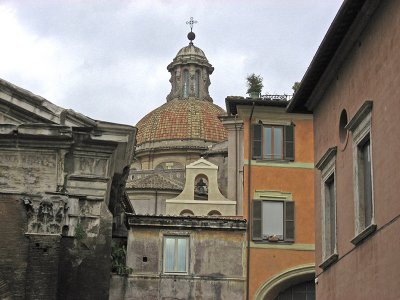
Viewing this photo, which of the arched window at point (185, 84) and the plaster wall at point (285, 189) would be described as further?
the arched window at point (185, 84)

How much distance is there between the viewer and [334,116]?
56.1 feet

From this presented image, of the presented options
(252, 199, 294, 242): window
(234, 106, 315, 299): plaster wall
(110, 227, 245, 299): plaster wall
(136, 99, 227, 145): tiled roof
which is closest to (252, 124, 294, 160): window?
(234, 106, 315, 299): plaster wall

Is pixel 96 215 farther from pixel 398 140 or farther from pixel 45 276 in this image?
pixel 398 140

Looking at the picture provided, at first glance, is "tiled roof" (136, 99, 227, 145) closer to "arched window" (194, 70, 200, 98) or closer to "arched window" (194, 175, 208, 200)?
"arched window" (194, 70, 200, 98)

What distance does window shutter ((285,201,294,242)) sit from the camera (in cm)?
2945

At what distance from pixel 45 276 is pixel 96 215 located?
2139mm

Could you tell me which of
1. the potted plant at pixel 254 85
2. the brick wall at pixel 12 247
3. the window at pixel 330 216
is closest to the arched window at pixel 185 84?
the potted plant at pixel 254 85

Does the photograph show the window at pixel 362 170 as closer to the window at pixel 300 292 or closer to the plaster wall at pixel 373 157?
the plaster wall at pixel 373 157

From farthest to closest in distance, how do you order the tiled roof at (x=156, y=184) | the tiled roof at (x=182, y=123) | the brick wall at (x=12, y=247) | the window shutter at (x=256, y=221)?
the tiled roof at (x=182, y=123) → the tiled roof at (x=156, y=184) → the window shutter at (x=256, y=221) → the brick wall at (x=12, y=247)

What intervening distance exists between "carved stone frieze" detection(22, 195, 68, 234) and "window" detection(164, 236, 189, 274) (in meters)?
7.58

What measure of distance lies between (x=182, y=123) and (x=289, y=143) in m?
33.2

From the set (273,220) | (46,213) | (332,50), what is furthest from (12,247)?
(273,220)

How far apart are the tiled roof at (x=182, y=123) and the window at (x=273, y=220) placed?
32032 millimetres

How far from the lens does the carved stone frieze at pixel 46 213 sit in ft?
70.4
